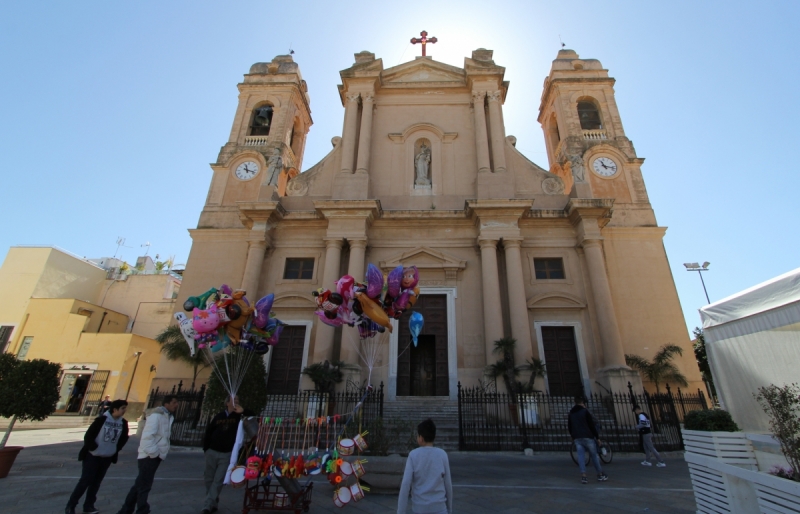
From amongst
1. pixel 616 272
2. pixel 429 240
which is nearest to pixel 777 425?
pixel 429 240

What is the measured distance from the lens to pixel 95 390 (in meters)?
23.1

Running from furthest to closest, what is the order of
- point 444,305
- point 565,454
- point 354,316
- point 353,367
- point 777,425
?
1. point 444,305
2. point 353,367
3. point 565,454
4. point 354,316
5. point 777,425

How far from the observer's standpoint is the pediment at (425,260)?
15.8m

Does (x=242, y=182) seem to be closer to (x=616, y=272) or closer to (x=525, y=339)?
(x=525, y=339)

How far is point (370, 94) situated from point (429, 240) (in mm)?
8294

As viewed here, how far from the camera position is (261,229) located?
1609 centimetres

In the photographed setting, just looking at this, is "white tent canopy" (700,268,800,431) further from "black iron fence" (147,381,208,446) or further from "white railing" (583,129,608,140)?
"white railing" (583,129,608,140)

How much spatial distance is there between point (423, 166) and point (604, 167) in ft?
29.5

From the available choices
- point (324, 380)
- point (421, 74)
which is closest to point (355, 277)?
point (324, 380)

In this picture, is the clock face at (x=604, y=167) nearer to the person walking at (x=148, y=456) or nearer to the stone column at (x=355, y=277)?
the stone column at (x=355, y=277)

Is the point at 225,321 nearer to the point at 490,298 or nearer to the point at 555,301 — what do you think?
the point at 490,298

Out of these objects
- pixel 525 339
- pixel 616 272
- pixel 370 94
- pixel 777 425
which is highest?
pixel 370 94

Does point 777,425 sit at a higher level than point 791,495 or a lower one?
higher

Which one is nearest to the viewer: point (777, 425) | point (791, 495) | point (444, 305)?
point (791, 495)
